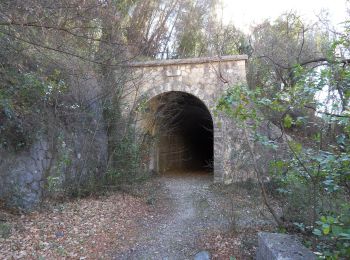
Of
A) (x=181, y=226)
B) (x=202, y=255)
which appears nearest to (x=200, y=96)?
(x=181, y=226)

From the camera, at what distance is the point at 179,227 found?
17.2ft

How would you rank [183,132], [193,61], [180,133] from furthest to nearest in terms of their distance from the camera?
[183,132] → [180,133] → [193,61]

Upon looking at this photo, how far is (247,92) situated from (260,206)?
298cm

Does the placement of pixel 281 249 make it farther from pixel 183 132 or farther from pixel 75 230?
pixel 183 132

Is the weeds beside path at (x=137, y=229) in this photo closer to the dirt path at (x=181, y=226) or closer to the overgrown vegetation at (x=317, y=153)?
the dirt path at (x=181, y=226)

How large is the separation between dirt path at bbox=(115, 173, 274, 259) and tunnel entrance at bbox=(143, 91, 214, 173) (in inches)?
78.9

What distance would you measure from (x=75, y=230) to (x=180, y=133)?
384 inches

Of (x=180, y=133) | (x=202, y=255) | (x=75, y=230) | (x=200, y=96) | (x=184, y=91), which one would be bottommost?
(x=202, y=255)

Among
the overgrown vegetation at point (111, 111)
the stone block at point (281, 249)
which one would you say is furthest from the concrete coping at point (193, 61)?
the stone block at point (281, 249)

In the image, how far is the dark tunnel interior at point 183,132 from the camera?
31.4 ft

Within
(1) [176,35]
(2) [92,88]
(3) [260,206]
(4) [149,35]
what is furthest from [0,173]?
(1) [176,35]

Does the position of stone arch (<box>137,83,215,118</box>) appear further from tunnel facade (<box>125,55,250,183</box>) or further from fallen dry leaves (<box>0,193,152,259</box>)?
fallen dry leaves (<box>0,193,152,259</box>)

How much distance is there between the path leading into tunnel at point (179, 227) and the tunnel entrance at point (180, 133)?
2024 mm

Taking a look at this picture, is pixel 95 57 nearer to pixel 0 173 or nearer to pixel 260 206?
pixel 0 173
